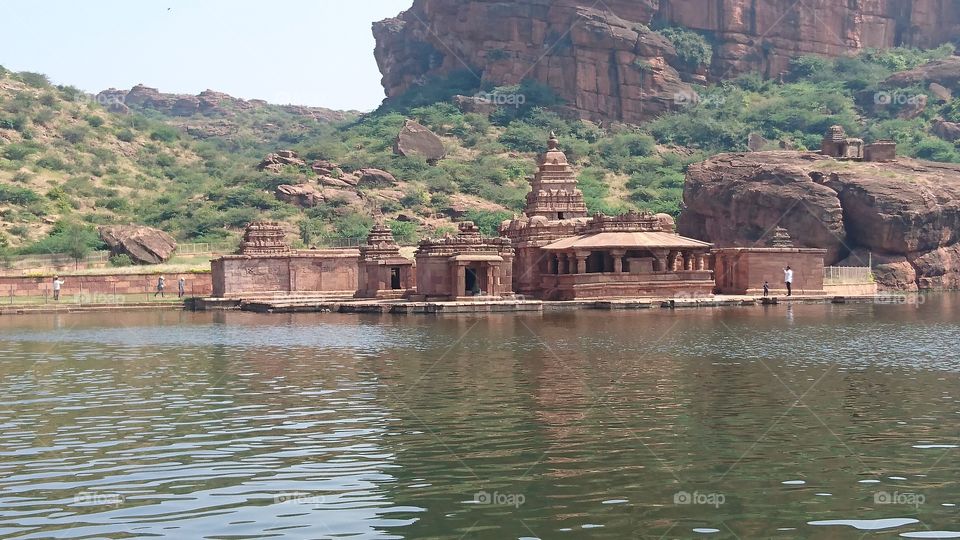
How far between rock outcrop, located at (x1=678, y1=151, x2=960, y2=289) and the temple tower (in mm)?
9876

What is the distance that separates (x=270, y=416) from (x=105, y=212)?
7841cm

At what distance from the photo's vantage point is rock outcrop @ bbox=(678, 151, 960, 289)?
68.0 metres

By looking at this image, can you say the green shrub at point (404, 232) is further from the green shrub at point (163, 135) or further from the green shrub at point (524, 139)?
the green shrub at point (163, 135)

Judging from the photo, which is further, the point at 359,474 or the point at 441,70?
the point at 441,70

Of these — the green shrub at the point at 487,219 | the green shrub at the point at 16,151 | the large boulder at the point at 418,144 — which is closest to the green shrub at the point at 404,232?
the green shrub at the point at 487,219

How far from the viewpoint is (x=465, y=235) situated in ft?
188

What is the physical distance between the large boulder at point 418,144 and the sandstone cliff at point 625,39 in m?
17.8

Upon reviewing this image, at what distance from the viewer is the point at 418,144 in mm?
110438

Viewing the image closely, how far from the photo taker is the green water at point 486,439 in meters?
14.4

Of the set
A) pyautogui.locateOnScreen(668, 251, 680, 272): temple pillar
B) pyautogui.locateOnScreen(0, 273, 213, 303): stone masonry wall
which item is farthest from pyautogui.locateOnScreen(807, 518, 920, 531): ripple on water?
pyautogui.locateOnScreen(0, 273, 213, 303): stone masonry wall

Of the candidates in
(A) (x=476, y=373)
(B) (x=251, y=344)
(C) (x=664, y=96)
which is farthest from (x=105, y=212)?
(A) (x=476, y=373)

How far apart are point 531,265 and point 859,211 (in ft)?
64.4

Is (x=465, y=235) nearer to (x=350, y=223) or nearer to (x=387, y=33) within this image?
(x=350, y=223)

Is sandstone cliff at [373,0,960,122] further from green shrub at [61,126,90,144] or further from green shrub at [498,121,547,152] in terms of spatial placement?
green shrub at [61,126,90,144]
